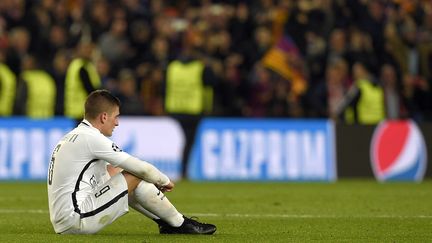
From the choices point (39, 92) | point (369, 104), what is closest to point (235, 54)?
point (369, 104)

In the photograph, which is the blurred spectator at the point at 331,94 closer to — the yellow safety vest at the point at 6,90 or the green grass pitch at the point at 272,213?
the green grass pitch at the point at 272,213

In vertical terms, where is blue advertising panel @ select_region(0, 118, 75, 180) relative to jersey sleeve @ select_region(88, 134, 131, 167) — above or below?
below

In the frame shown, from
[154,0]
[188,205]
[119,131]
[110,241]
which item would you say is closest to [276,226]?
[110,241]

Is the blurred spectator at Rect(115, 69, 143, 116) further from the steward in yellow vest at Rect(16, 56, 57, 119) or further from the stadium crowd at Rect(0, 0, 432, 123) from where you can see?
the steward in yellow vest at Rect(16, 56, 57, 119)

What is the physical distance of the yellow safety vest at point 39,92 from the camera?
2167 cm

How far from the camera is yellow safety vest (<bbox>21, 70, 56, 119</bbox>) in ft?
71.1

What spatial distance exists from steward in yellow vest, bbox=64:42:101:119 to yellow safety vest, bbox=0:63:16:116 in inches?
80.7

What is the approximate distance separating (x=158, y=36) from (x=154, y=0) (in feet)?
5.29

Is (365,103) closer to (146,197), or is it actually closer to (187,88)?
(187,88)

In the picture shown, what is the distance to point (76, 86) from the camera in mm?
19578

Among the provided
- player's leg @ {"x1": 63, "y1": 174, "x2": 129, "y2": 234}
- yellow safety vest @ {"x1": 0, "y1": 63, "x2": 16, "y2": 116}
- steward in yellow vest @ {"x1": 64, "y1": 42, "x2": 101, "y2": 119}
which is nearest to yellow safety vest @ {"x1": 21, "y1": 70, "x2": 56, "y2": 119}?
yellow safety vest @ {"x1": 0, "y1": 63, "x2": 16, "y2": 116}

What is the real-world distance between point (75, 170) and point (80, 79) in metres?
9.55

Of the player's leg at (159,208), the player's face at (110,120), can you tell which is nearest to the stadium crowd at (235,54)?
the player's leg at (159,208)

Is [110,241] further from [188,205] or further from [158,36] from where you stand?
[158,36]
